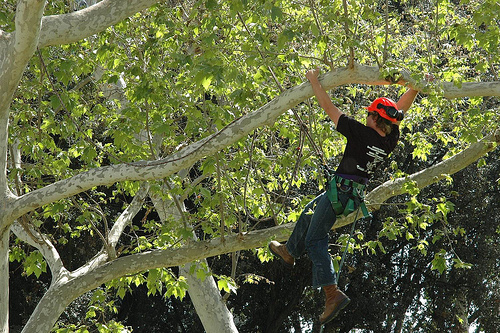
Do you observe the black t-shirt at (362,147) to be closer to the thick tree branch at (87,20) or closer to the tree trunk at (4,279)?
the thick tree branch at (87,20)

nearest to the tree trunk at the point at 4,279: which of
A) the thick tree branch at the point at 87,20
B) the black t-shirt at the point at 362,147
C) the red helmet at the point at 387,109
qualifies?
the thick tree branch at the point at 87,20

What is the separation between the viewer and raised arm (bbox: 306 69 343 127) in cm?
527

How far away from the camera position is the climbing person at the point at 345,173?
5219mm

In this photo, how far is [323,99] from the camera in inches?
209

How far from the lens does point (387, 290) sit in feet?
55.9

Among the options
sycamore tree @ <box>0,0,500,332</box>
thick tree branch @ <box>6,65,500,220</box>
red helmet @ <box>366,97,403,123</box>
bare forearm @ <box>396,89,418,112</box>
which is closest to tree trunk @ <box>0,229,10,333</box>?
sycamore tree @ <box>0,0,500,332</box>

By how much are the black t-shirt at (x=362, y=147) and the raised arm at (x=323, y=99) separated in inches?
2.7

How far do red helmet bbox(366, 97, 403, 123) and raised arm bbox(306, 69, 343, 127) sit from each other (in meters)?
0.27

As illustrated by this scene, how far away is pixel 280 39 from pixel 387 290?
12.2 m

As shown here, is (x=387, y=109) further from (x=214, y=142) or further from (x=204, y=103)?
(x=204, y=103)

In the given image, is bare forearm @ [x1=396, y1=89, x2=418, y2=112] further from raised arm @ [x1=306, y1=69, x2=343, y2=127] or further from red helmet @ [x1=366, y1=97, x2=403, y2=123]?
raised arm @ [x1=306, y1=69, x2=343, y2=127]

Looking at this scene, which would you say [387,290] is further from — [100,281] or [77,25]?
[77,25]

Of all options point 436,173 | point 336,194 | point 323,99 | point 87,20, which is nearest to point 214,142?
point 323,99

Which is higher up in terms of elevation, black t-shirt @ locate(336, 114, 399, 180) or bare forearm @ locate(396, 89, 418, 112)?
bare forearm @ locate(396, 89, 418, 112)
